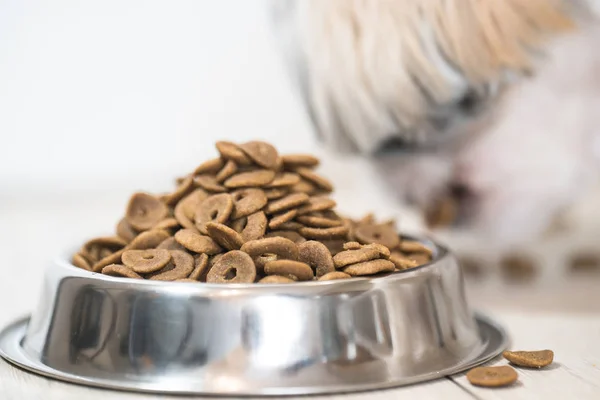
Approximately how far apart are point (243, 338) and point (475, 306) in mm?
793

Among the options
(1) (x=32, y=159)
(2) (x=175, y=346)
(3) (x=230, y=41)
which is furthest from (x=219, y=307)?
(1) (x=32, y=159)

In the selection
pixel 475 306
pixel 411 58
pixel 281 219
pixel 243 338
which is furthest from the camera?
pixel 475 306

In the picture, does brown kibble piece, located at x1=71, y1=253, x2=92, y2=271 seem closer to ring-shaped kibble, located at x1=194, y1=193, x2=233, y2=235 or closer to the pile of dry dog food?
the pile of dry dog food

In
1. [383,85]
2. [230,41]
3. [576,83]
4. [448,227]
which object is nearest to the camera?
[383,85]

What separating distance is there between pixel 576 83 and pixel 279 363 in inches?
38.8

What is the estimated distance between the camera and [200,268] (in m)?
0.69

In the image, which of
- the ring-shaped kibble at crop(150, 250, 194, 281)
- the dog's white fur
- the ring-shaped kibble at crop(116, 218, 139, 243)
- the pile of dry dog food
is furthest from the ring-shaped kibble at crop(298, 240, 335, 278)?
the dog's white fur

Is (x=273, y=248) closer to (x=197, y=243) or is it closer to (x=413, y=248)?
(x=197, y=243)

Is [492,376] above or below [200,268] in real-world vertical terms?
below

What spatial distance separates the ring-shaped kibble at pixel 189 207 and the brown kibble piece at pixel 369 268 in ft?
0.62

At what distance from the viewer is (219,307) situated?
2.02 feet

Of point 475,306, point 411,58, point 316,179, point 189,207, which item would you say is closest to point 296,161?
point 316,179

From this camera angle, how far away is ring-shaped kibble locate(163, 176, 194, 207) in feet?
2.59

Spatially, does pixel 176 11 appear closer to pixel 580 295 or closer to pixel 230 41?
pixel 230 41
